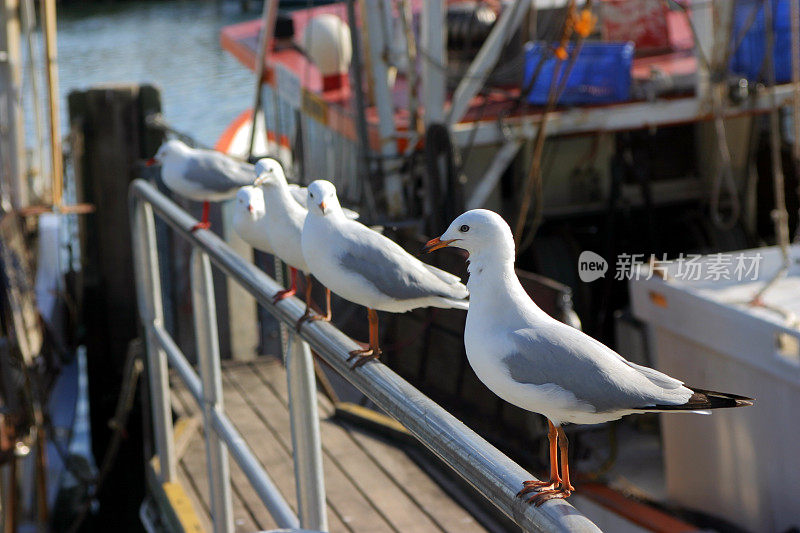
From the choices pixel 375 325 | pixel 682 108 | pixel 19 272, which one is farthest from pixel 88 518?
pixel 375 325

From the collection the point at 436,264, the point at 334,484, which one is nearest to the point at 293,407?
the point at 334,484

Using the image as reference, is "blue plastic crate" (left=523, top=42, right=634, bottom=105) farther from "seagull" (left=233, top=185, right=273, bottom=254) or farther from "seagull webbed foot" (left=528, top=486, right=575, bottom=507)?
"seagull webbed foot" (left=528, top=486, right=575, bottom=507)

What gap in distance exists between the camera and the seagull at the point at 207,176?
92.3 inches

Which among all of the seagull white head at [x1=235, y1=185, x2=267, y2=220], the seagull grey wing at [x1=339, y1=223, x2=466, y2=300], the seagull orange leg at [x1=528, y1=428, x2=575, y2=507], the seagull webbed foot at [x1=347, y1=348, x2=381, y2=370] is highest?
the seagull white head at [x1=235, y1=185, x2=267, y2=220]

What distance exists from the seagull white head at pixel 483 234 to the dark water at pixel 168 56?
915cm

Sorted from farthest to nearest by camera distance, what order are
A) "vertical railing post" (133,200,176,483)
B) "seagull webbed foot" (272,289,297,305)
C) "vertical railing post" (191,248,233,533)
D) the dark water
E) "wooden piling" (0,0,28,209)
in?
the dark water, "wooden piling" (0,0,28,209), "vertical railing post" (133,200,176,483), "vertical railing post" (191,248,233,533), "seagull webbed foot" (272,289,297,305)

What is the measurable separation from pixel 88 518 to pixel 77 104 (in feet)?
7.35

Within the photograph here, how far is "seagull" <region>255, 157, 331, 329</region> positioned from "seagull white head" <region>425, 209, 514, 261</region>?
594mm

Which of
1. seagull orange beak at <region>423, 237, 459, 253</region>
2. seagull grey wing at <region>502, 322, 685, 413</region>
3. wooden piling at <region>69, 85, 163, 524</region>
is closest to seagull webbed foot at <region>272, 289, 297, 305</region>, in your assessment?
seagull orange beak at <region>423, 237, 459, 253</region>

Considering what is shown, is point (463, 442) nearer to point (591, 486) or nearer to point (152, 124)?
point (591, 486)

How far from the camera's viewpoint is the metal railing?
1.06 m

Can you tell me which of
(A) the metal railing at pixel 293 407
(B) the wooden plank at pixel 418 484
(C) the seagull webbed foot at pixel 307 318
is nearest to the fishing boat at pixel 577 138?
(B) the wooden plank at pixel 418 484

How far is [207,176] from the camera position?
93.6 inches

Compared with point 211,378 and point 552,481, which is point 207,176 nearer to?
point 211,378
